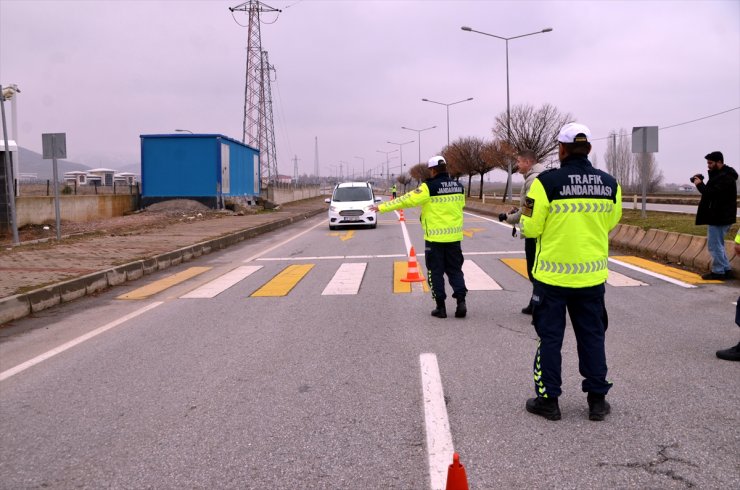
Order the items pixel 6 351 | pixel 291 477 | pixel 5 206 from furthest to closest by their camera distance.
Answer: pixel 5 206
pixel 6 351
pixel 291 477

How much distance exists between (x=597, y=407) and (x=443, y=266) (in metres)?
3.55

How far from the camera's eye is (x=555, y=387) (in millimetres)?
4340

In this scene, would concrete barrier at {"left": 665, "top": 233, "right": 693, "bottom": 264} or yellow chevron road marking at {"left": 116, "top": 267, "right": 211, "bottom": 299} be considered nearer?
yellow chevron road marking at {"left": 116, "top": 267, "right": 211, "bottom": 299}

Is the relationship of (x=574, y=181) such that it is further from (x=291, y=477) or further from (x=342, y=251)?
(x=342, y=251)

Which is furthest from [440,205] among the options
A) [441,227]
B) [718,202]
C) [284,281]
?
[718,202]

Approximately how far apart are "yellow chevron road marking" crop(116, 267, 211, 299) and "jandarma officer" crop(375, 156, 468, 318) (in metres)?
4.74

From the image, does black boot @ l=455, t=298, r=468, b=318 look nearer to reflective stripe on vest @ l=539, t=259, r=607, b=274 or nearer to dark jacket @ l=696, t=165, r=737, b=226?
reflective stripe on vest @ l=539, t=259, r=607, b=274

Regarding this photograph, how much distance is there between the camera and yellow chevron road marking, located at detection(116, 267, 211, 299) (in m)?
Answer: 10.2

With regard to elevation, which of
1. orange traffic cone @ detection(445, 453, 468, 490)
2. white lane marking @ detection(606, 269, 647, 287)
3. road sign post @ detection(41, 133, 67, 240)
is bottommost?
white lane marking @ detection(606, 269, 647, 287)

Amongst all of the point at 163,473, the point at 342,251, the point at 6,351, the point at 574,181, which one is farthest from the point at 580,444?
the point at 342,251

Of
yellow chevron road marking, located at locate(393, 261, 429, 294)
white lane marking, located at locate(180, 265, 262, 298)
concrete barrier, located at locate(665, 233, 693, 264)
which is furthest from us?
concrete barrier, located at locate(665, 233, 693, 264)

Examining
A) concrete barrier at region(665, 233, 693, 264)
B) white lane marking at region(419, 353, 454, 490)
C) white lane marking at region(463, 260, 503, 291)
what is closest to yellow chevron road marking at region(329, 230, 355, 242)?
white lane marking at region(463, 260, 503, 291)

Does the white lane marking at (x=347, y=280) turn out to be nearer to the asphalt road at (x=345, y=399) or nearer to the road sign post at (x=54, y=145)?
the asphalt road at (x=345, y=399)

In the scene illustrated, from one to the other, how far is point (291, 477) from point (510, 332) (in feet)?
12.9
